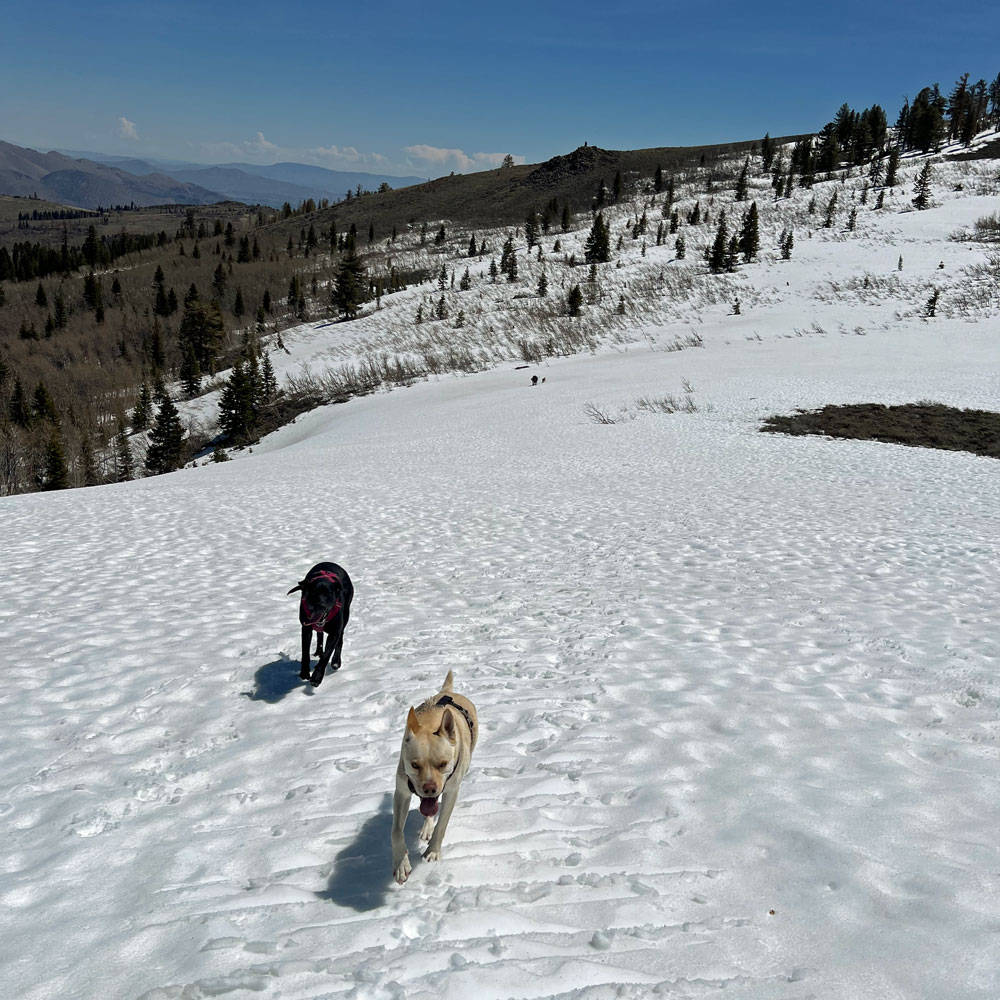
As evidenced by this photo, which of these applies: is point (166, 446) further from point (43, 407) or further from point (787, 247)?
point (787, 247)

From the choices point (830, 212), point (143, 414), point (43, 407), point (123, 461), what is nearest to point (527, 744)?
point (123, 461)

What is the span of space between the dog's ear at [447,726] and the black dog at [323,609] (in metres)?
2.84

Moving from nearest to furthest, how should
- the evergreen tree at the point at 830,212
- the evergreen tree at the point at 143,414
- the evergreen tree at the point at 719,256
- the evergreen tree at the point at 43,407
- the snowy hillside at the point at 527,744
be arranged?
1. the snowy hillside at the point at 527,744
2. the evergreen tree at the point at 719,256
3. the evergreen tree at the point at 143,414
4. the evergreen tree at the point at 43,407
5. the evergreen tree at the point at 830,212

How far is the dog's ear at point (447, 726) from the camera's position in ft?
11.1

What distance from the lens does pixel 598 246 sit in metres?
71.2

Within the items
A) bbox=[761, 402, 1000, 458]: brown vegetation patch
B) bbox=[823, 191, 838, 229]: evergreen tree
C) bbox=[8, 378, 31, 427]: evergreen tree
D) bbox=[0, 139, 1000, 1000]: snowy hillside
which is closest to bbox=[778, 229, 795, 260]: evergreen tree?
bbox=[823, 191, 838, 229]: evergreen tree

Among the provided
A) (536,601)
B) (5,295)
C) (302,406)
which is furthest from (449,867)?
(5,295)

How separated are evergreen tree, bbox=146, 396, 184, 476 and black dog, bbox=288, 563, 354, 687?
169 ft

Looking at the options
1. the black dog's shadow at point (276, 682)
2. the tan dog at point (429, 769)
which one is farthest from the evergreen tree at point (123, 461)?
the tan dog at point (429, 769)

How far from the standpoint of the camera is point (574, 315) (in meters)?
55.5

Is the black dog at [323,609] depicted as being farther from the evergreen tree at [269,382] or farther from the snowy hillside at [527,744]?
the evergreen tree at [269,382]

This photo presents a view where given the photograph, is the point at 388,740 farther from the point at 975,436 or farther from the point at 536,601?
the point at 975,436

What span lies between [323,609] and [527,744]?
2.39 m

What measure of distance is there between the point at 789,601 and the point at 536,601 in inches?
144
